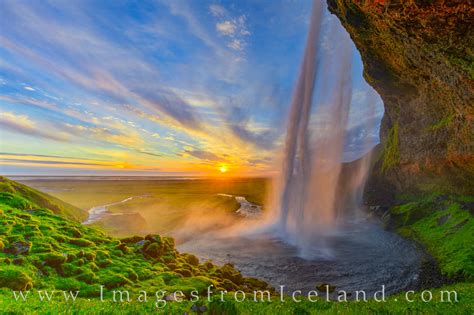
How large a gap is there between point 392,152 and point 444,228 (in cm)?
2898

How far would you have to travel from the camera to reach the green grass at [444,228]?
80.5ft

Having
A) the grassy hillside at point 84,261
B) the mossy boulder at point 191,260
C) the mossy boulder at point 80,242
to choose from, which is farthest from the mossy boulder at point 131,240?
the mossy boulder at point 191,260

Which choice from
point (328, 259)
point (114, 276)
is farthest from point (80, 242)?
point (328, 259)

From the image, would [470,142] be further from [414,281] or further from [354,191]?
[354,191]

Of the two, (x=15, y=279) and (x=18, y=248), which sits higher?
(x=18, y=248)

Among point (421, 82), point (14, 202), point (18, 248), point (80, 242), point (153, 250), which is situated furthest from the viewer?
point (421, 82)

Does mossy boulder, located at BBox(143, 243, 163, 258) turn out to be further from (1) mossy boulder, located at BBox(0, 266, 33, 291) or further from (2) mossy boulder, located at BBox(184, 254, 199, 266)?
(1) mossy boulder, located at BBox(0, 266, 33, 291)

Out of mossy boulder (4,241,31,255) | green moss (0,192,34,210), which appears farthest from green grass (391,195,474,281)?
green moss (0,192,34,210)

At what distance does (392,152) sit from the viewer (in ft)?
196

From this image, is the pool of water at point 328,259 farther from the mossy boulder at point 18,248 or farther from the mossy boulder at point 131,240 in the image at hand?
the mossy boulder at point 18,248

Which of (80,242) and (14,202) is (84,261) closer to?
(80,242)

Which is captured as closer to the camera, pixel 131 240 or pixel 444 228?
pixel 131 240

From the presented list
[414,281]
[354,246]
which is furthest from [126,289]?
[354,246]

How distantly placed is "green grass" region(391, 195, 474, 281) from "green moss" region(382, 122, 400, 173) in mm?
9655
